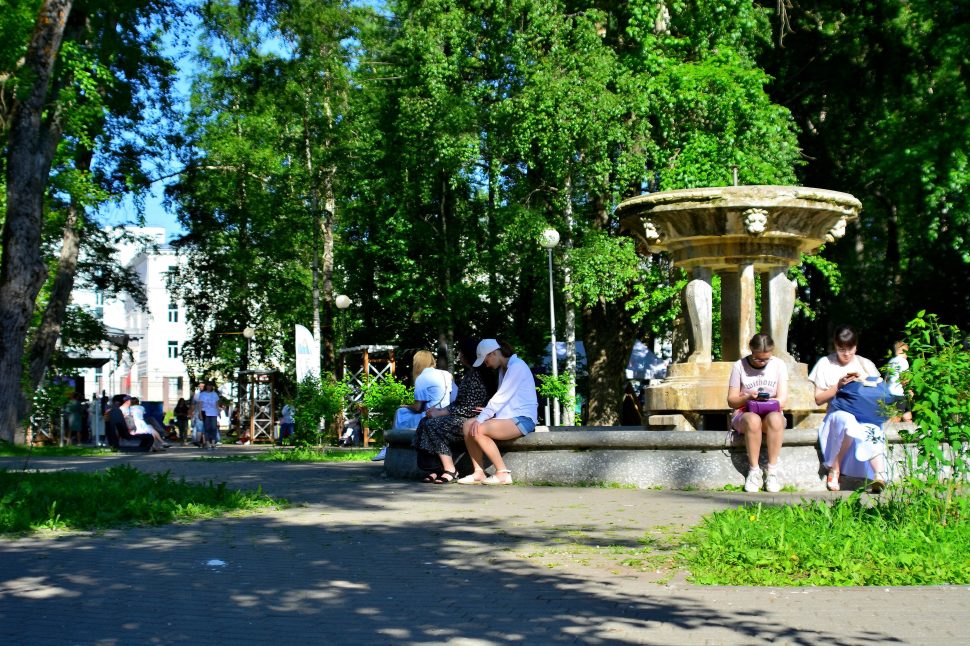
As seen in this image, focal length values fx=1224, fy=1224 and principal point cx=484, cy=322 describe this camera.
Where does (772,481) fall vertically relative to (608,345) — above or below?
below

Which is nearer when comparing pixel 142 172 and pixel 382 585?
pixel 382 585

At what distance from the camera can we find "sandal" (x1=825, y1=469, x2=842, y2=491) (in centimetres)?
1077

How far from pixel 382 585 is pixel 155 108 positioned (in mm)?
24918

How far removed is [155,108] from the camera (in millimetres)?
29266

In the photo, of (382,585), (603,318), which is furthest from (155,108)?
(382,585)

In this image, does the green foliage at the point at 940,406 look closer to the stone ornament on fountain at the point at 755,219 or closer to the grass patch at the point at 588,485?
the grass patch at the point at 588,485

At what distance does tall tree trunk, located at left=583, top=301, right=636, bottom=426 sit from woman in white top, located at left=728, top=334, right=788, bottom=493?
2058cm

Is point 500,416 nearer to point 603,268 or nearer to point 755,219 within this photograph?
point 755,219

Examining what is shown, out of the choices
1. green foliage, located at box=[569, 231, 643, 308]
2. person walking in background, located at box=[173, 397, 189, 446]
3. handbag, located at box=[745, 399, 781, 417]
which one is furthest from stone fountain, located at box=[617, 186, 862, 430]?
person walking in background, located at box=[173, 397, 189, 446]

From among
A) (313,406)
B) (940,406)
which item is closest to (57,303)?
(313,406)

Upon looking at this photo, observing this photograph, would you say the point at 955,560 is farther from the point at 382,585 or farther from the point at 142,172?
the point at 142,172

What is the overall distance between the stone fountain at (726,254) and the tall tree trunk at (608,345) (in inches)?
701

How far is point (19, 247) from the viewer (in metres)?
22.2

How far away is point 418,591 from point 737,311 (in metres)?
8.59
